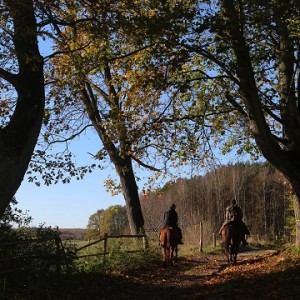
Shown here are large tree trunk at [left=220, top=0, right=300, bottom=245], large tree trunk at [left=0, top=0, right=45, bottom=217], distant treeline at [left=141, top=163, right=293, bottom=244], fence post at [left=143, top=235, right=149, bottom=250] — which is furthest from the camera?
distant treeline at [left=141, top=163, right=293, bottom=244]

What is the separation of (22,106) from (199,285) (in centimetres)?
680

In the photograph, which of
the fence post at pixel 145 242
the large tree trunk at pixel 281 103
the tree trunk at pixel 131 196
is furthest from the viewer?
the tree trunk at pixel 131 196

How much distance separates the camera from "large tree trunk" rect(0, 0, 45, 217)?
9.06 metres

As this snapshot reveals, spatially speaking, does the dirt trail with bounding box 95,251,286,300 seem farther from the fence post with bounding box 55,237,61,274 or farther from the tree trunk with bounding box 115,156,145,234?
the tree trunk with bounding box 115,156,145,234

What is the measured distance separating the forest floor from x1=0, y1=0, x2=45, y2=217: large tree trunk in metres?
3.23

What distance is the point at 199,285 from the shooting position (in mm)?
12992

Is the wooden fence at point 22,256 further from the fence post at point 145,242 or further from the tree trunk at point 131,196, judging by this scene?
the tree trunk at point 131,196

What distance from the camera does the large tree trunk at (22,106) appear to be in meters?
9.06

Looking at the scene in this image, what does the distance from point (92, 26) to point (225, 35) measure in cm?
328

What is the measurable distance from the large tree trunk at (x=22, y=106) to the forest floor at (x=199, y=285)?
3231mm

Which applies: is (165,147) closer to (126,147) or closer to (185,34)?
(126,147)

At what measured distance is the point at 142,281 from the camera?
46.6 feet

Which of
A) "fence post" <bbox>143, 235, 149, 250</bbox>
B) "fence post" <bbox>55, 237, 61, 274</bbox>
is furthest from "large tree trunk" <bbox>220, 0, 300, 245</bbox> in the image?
"fence post" <bbox>55, 237, 61, 274</bbox>

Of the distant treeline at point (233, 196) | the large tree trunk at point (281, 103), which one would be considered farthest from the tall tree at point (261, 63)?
the distant treeline at point (233, 196)
